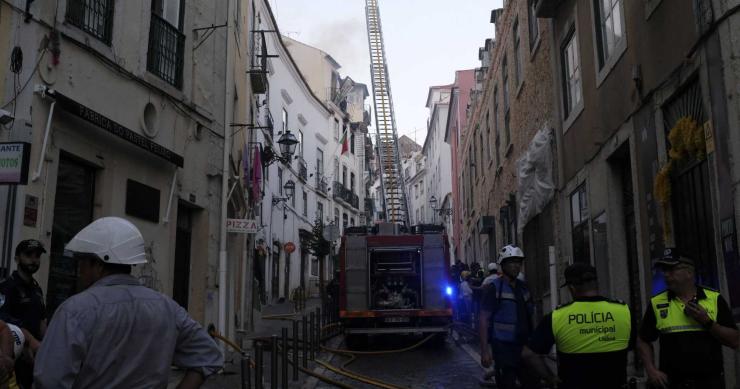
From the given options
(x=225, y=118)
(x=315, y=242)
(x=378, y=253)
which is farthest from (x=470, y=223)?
(x=225, y=118)

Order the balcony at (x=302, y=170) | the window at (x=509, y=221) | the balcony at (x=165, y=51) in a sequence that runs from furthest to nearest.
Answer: the balcony at (x=302, y=170), the window at (x=509, y=221), the balcony at (x=165, y=51)

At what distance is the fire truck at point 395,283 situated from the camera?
1406 centimetres

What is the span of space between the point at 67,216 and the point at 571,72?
830cm

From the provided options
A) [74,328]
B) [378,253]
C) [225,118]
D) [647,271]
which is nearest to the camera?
[74,328]

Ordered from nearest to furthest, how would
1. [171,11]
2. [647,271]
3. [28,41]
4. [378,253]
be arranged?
[28,41] < [647,271] < [171,11] < [378,253]

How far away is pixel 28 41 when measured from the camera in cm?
736

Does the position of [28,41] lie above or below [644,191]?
above

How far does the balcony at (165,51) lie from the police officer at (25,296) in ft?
18.2

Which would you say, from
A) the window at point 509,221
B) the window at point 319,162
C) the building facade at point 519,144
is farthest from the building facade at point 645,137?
the window at point 319,162

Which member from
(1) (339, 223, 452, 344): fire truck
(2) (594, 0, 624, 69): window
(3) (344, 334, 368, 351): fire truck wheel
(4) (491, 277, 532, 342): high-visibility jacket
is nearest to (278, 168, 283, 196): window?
(1) (339, 223, 452, 344): fire truck

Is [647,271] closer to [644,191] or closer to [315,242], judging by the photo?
[644,191]

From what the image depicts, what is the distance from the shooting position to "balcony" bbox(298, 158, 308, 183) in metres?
36.1

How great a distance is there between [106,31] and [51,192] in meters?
2.48

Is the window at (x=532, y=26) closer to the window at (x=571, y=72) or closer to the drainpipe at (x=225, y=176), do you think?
the window at (x=571, y=72)
